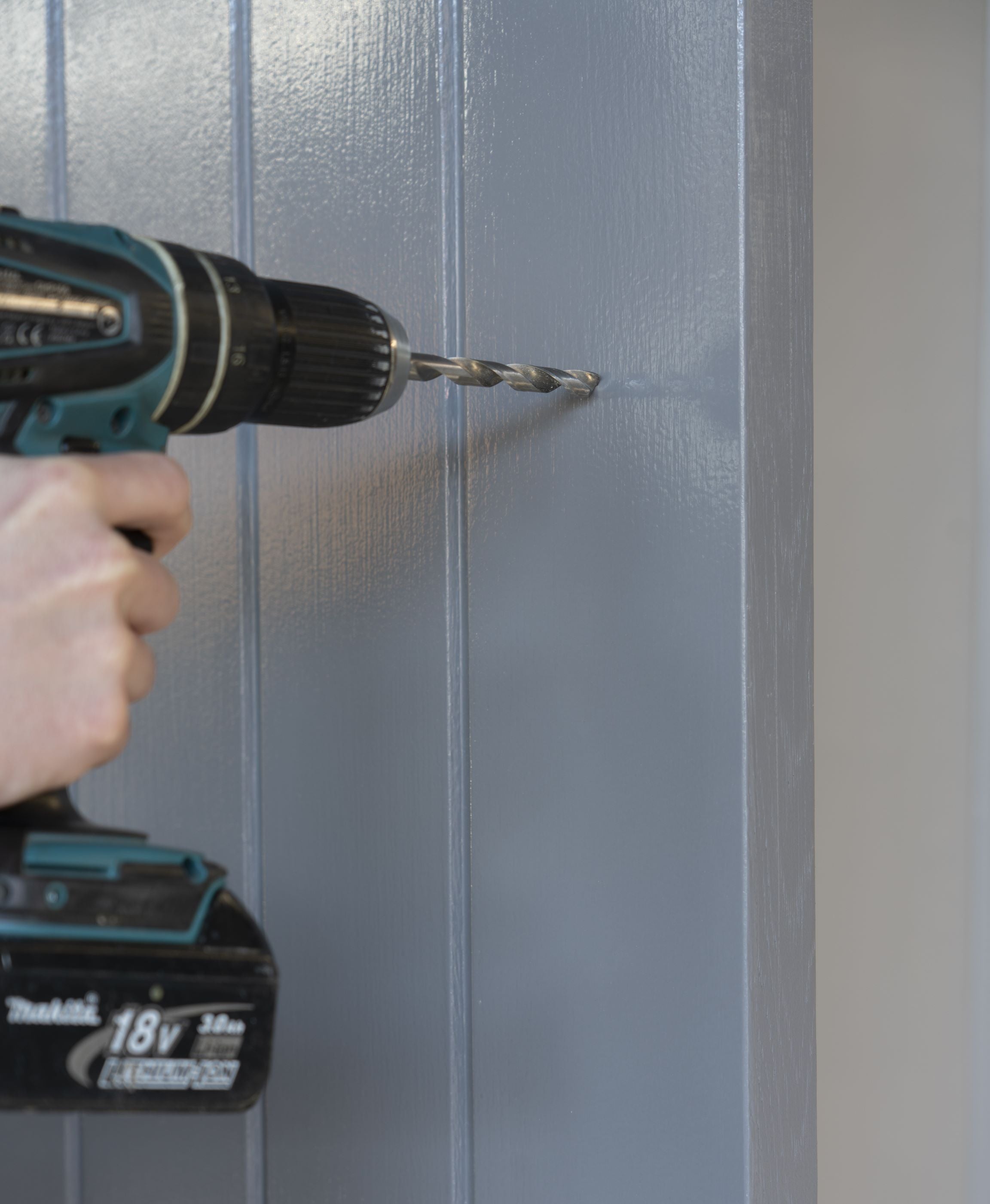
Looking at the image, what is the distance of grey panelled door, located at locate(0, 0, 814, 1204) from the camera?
1.58ft

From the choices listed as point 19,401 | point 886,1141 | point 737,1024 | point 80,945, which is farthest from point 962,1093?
point 19,401

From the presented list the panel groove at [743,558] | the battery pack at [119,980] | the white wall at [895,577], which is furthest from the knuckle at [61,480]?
the white wall at [895,577]

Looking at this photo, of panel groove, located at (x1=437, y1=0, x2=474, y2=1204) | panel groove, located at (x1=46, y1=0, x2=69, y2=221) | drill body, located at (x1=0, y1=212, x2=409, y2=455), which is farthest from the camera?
panel groove, located at (x1=46, y1=0, x2=69, y2=221)

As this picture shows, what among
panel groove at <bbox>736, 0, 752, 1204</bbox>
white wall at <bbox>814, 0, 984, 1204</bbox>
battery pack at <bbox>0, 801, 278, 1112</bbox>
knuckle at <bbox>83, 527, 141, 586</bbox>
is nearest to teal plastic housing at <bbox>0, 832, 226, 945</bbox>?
battery pack at <bbox>0, 801, 278, 1112</bbox>

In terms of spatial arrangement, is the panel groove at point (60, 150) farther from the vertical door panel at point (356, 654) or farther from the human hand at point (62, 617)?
the human hand at point (62, 617)

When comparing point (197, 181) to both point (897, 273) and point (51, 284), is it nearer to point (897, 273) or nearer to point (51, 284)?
point (51, 284)

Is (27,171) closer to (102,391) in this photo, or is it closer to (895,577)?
(102,391)

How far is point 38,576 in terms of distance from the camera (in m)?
0.44

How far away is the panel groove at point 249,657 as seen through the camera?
640 mm

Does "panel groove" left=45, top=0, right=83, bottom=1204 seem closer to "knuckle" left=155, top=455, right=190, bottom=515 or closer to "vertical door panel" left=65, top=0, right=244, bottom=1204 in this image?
"vertical door panel" left=65, top=0, right=244, bottom=1204

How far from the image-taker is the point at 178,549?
26.2 inches

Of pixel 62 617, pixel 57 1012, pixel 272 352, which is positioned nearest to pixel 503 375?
Result: pixel 272 352

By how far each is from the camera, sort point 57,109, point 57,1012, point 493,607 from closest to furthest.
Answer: point 57,1012 < point 493,607 < point 57,109

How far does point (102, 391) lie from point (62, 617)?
0.30 ft
